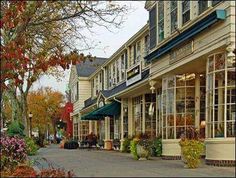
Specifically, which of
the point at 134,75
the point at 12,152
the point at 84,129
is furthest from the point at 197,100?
the point at 84,129

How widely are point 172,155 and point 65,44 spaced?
6.57 meters

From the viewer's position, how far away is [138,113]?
28.5 m

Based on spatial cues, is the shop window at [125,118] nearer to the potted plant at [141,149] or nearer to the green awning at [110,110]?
the green awning at [110,110]

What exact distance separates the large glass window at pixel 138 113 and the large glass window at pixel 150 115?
96 cm

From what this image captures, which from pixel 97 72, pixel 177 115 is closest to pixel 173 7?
pixel 177 115

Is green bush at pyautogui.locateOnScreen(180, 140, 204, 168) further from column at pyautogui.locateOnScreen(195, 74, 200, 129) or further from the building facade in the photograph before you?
column at pyautogui.locateOnScreen(195, 74, 200, 129)

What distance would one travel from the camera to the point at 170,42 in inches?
744

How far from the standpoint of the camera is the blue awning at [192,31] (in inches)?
569

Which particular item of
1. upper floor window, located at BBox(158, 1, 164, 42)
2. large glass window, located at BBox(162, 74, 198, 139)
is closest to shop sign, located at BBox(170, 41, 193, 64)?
large glass window, located at BBox(162, 74, 198, 139)

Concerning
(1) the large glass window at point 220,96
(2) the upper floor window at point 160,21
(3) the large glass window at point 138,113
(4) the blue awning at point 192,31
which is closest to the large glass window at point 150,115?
(3) the large glass window at point 138,113

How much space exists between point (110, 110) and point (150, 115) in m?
6.52

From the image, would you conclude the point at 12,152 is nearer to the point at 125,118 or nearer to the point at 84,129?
the point at 125,118

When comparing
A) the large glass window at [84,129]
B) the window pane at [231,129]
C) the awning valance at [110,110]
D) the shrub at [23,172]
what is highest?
the awning valance at [110,110]

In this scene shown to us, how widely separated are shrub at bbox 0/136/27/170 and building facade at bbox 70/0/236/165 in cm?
619
